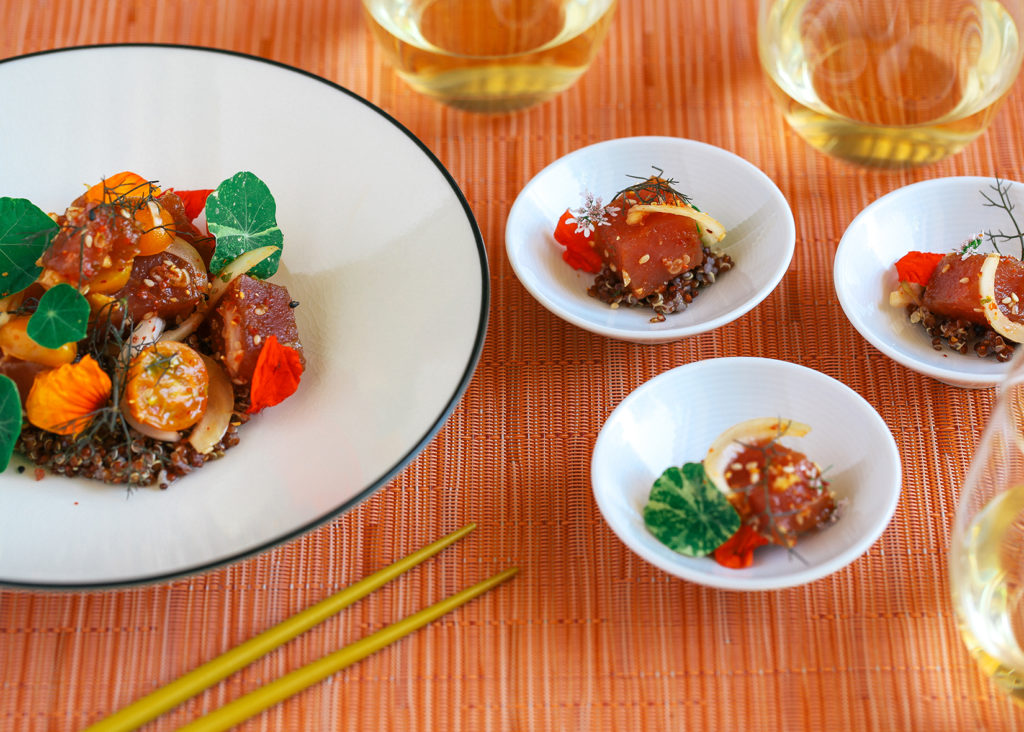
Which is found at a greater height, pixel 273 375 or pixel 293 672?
pixel 273 375

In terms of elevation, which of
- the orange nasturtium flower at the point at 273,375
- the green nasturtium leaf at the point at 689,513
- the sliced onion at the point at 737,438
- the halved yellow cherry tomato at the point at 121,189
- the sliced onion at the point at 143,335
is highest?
the halved yellow cherry tomato at the point at 121,189

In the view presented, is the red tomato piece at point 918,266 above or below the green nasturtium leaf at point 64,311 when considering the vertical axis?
below

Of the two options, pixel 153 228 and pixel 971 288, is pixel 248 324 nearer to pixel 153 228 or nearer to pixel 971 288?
pixel 153 228

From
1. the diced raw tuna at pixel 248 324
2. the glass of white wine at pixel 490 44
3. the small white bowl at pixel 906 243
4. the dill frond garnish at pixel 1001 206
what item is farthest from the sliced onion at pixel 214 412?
the dill frond garnish at pixel 1001 206

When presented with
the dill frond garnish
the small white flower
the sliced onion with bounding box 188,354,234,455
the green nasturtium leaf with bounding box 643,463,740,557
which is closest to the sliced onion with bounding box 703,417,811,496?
the green nasturtium leaf with bounding box 643,463,740,557

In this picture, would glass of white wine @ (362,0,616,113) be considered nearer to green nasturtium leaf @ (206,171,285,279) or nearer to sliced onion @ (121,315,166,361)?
green nasturtium leaf @ (206,171,285,279)

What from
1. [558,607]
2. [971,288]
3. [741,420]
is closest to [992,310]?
[971,288]

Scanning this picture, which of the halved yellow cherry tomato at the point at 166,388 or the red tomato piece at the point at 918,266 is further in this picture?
the red tomato piece at the point at 918,266

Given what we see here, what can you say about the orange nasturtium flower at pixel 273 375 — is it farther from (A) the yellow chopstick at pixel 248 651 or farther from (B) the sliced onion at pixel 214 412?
(A) the yellow chopstick at pixel 248 651
